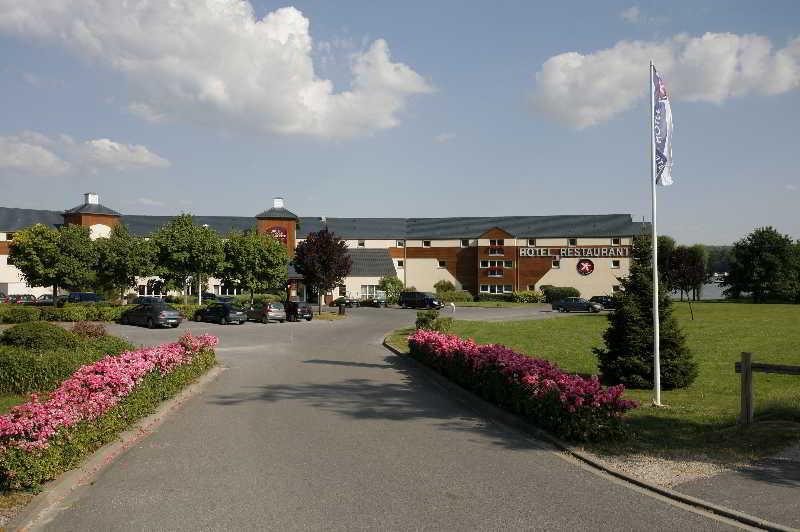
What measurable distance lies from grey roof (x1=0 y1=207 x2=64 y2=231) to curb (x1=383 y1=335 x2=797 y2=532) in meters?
73.6

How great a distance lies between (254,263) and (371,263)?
2497cm

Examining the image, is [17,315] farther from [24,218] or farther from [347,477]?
[24,218]

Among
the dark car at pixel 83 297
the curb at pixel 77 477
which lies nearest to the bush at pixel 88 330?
the curb at pixel 77 477

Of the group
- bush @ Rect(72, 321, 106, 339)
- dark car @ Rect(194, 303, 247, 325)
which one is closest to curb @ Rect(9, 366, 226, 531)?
bush @ Rect(72, 321, 106, 339)

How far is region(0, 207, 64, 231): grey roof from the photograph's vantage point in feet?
242

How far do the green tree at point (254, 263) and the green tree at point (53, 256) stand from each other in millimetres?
9512

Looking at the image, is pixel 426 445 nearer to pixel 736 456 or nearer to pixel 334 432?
pixel 334 432

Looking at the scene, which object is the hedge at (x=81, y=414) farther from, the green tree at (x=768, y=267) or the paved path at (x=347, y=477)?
the green tree at (x=768, y=267)

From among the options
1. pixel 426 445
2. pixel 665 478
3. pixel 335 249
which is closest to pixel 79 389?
pixel 426 445

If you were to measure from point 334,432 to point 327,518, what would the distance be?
3.76 metres

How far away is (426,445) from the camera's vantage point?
351 inches

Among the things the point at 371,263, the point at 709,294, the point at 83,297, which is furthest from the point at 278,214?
the point at 709,294

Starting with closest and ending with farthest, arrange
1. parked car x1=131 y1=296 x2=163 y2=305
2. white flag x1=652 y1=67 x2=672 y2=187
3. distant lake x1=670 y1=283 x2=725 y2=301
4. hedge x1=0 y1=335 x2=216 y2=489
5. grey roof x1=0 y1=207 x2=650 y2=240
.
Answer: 1. hedge x1=0 y1=335 x2=216 y2=489
2. white flag x1=652 y1=67 x2=672 y2=187
3. parked car x1=131 y1=296 x2=163 y2=305
4. grey roof x1=0 y1=207 x2=650 y2=240
5. distant lake x1=670 y1=283 x2=725 y2=301

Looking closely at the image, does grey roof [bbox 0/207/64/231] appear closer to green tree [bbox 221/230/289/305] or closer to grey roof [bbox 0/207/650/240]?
grey roof [bbox 0/207/650/240]
